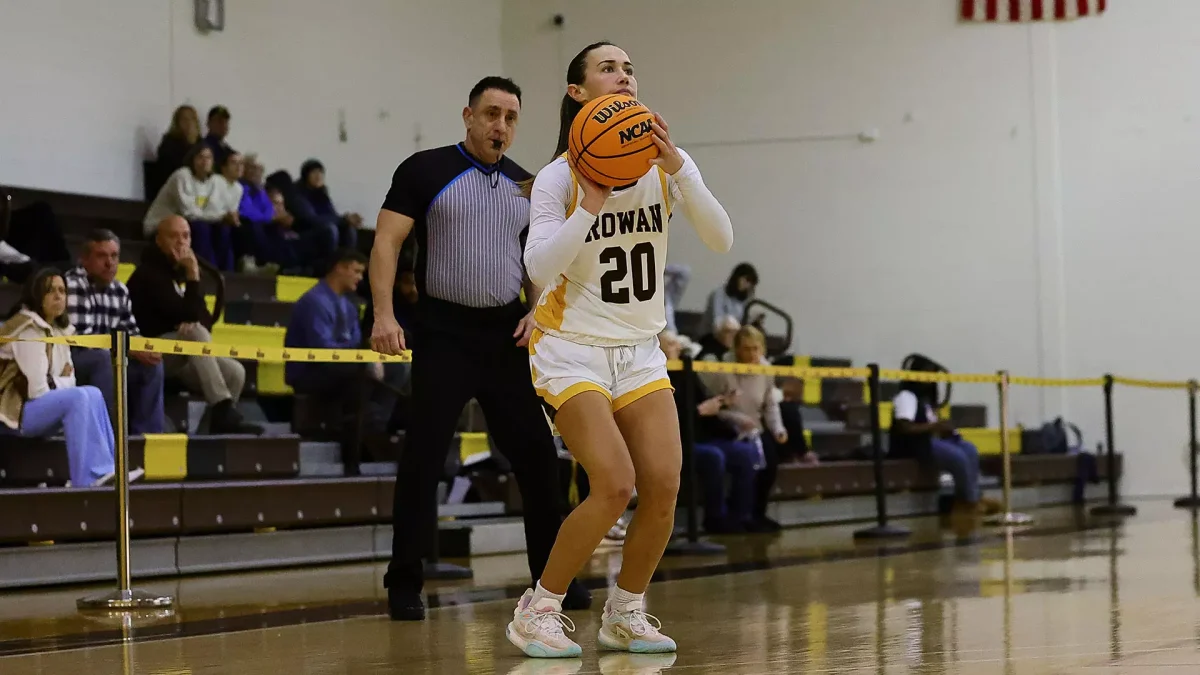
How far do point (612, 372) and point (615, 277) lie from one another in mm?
246

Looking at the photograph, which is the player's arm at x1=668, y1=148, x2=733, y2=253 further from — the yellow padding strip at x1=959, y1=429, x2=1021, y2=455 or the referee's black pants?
the yellow padding strip at x1=959, y1=429, x2=1021, y2=455

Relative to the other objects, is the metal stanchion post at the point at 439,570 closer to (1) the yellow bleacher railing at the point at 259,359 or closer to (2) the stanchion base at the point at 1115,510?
(1) the yellow bleacher railing at the point at 259,359

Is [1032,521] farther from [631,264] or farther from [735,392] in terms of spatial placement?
[631,264]

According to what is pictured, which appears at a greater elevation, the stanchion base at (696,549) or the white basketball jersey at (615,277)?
the white basketball jersey at (615,277)

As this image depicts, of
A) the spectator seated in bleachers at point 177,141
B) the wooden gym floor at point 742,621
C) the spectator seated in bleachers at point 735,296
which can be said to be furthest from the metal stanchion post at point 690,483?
the spectator seated in bleachers at point 735,296

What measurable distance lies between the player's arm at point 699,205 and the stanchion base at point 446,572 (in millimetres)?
3343

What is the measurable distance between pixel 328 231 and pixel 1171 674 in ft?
33.6

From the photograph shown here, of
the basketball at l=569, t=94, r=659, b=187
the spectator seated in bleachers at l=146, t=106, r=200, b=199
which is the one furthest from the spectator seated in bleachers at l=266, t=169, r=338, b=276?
the basketball at l=569, t=94, r=659, b=187

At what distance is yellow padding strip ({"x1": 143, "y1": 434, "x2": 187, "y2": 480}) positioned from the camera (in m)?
7.71

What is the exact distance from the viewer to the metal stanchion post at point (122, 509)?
5.93m

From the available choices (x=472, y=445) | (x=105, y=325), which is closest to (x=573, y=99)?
(x=105, y=325)

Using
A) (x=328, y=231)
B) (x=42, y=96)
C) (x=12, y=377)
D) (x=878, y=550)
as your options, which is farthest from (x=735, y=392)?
(x=42, y=96)

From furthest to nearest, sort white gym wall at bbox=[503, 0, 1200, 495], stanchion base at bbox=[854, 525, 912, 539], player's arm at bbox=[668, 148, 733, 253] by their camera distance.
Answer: white gym wall at bbox=[503, 0, 1200, 495] → stanchion base at bbox=[854, 525, 912, 539] → player's arm at bbox=[668, 148, 733, 253]

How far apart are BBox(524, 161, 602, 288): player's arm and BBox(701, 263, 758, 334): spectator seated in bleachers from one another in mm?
11081
